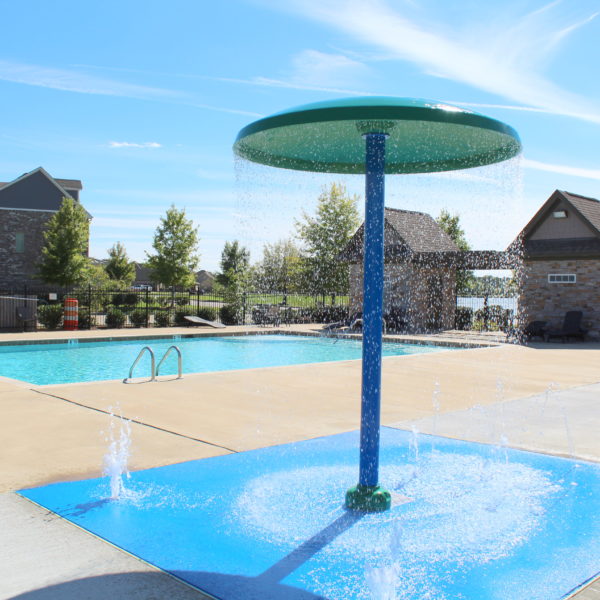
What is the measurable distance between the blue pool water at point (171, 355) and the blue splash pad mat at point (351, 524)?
9117mm

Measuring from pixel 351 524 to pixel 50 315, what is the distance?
20406 millimetres

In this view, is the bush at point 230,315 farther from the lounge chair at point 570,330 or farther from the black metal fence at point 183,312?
the lounge chair at point 570,330

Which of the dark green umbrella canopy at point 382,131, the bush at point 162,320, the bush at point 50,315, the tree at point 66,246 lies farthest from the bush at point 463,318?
the tree at point 66,246

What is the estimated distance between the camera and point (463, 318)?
2831 centimetres

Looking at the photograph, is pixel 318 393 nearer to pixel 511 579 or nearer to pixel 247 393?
pixel 247 393

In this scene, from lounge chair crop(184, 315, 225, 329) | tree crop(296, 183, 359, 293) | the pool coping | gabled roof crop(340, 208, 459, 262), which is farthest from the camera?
tree crop(296, 183, 359, 293)

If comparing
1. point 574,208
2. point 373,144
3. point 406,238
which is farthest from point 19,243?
point 373,144

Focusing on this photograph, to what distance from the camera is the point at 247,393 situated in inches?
406

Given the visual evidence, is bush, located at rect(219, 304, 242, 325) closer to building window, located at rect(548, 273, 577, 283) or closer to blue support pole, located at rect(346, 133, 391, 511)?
building window, located at rect(548, 273, 577, 283)

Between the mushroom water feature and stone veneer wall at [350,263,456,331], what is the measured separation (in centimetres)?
2091

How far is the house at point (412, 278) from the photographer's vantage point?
1052 inches

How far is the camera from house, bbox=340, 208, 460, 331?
26.7 meters

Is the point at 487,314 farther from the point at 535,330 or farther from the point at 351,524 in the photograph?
the point at 351,524

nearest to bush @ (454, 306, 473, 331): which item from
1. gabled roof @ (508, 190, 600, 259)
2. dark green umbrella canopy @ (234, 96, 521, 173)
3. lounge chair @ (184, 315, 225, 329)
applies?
gabled roof @ (508, 190, 600, 259)
